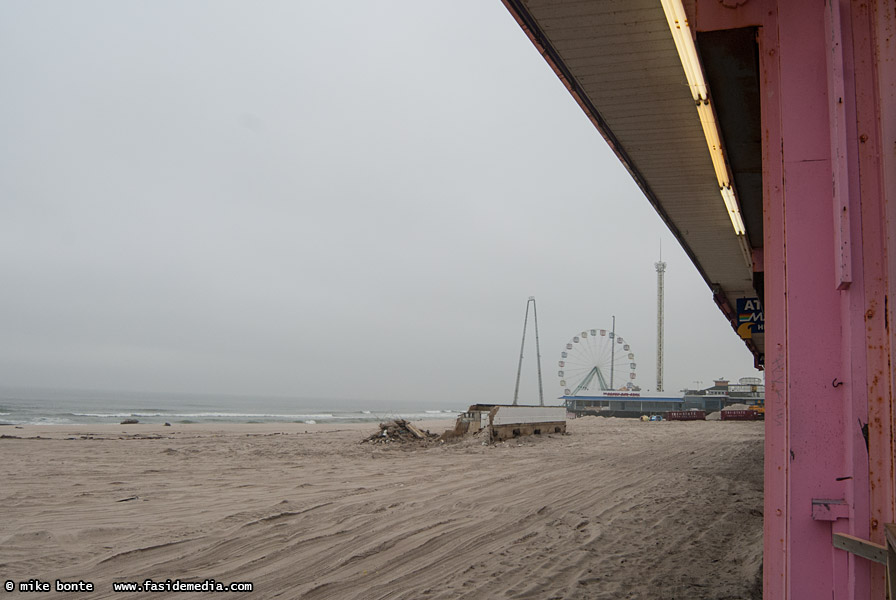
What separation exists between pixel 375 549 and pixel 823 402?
4489 mm

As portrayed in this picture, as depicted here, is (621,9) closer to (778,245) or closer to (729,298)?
(778,245)

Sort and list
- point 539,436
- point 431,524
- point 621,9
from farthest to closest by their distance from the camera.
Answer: point 539,436
point 431,524
point 621,9

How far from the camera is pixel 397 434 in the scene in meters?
17.8

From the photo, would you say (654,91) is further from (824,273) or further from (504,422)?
(504,422)

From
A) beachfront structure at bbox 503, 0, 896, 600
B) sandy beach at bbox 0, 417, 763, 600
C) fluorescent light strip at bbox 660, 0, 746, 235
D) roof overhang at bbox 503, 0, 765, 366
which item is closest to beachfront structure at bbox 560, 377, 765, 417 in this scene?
sandy beach at bbox 0, 417, 763, 600

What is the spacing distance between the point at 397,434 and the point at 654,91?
14622 mm

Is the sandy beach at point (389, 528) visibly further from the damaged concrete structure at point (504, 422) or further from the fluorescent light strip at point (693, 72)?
the damaged concrete structure at point (504, 422)

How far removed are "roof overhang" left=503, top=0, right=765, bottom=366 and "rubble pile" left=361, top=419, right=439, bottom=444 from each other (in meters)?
11.6

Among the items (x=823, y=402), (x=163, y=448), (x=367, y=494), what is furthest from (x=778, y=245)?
(x=163, y=448)

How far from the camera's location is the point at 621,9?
4.01 meters

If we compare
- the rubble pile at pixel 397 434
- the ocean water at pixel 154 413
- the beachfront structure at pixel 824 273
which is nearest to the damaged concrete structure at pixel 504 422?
the rubble pile at pixel 397 434

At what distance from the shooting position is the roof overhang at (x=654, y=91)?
3984 mm

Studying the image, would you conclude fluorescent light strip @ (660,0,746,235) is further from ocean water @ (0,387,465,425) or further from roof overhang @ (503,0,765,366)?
ocean water @ (0,387,465,425)

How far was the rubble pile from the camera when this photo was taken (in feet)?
56.6
